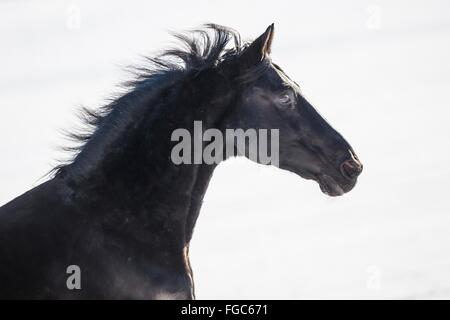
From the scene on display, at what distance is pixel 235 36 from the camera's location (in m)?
11.0

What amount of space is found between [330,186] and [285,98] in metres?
0.87

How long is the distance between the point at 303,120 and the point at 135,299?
2101 millimetres

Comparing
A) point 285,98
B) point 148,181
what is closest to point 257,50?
point 285,98

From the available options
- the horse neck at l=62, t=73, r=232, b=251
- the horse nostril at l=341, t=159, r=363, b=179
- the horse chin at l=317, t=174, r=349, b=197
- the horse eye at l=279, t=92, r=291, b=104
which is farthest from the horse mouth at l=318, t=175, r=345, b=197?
the horse neck at l=62, t=73, r=232, b=251

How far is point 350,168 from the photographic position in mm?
10688

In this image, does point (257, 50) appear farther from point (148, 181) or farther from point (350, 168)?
point (148, 181)

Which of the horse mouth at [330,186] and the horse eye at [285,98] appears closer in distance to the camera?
the horse eye at [285,98]

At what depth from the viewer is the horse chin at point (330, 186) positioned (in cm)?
1076

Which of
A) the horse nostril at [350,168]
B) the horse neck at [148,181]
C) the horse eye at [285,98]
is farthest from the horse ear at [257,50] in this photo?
the horse nostril at [350,168]

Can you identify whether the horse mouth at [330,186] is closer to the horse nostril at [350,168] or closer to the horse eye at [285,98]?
the horse nostril at [350,168]

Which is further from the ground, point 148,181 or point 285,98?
point 285,98

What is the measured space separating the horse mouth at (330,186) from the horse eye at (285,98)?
2.42ft

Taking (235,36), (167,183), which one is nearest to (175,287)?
(167,183)
